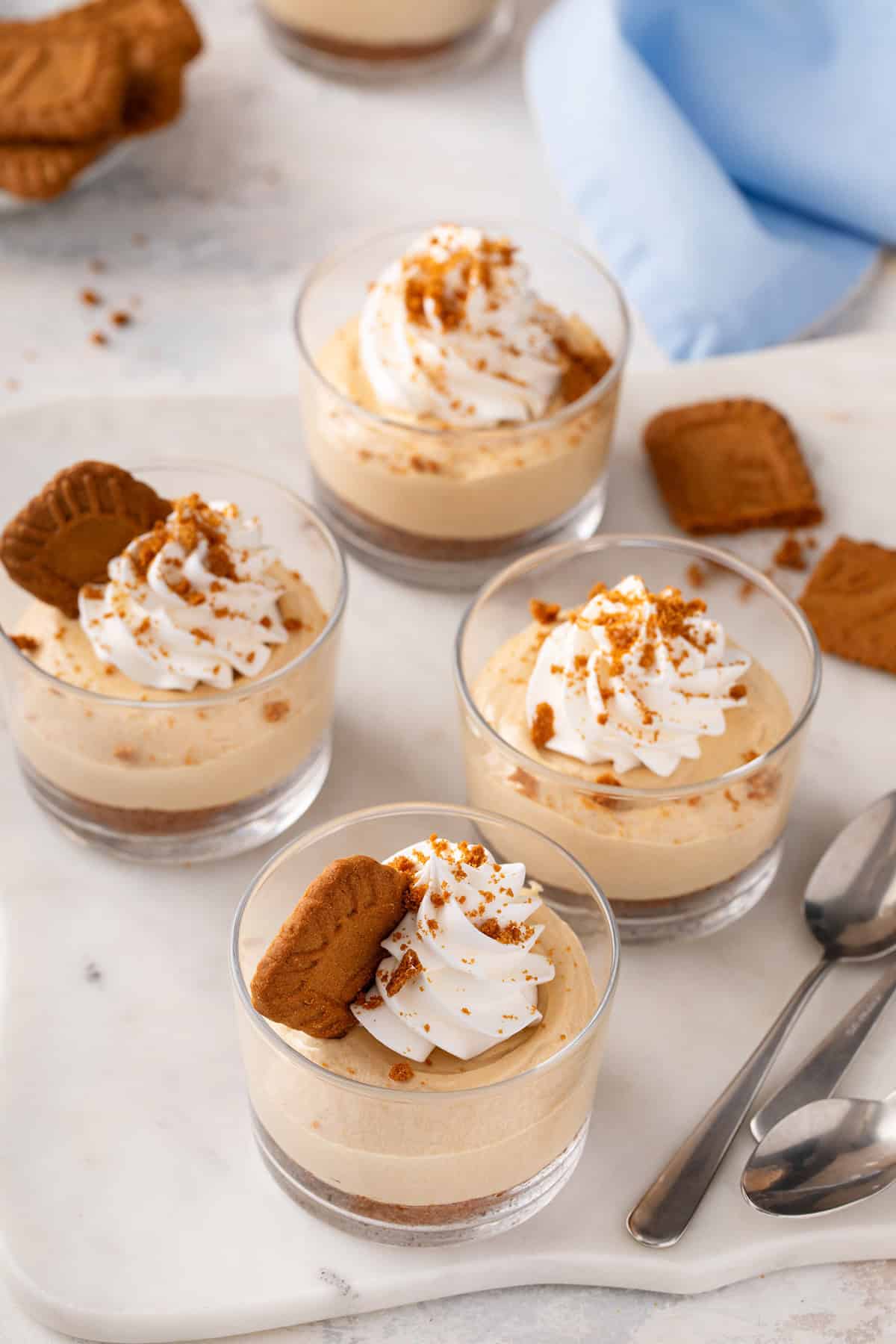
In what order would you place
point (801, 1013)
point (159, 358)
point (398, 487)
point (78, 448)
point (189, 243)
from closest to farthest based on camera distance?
1. point (801, 1013)
2. point (398, 487)
3. point (78, 448)
4. point (159, 358)
5. point (189, 243)

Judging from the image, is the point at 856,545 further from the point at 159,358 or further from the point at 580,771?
the point at 159,358

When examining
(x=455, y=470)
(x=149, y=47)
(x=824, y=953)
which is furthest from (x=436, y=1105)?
(x=149, y=47)

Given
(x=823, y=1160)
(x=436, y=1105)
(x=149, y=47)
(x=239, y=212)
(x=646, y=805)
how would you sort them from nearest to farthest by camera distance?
(x=436, y=1105) → (x=823, y=1160) → (x=646, y=805) → (x=149, y=47) → (x=239, y=212)

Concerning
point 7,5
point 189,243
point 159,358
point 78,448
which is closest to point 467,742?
point 78,448

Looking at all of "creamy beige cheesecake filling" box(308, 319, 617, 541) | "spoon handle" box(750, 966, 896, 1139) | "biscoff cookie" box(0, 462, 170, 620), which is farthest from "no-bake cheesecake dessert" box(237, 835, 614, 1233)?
"creamy beige cheesecake filling" box(308, 319, 617, 541)

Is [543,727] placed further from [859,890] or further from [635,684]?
[859,890]

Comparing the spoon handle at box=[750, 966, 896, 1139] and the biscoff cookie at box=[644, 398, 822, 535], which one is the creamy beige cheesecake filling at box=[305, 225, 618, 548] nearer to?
the biscoff cookie at box=[644, 398, 822, 535]

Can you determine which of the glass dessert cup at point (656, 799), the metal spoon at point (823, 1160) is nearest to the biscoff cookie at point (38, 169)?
the glass dessert cup at point (656, 799)
